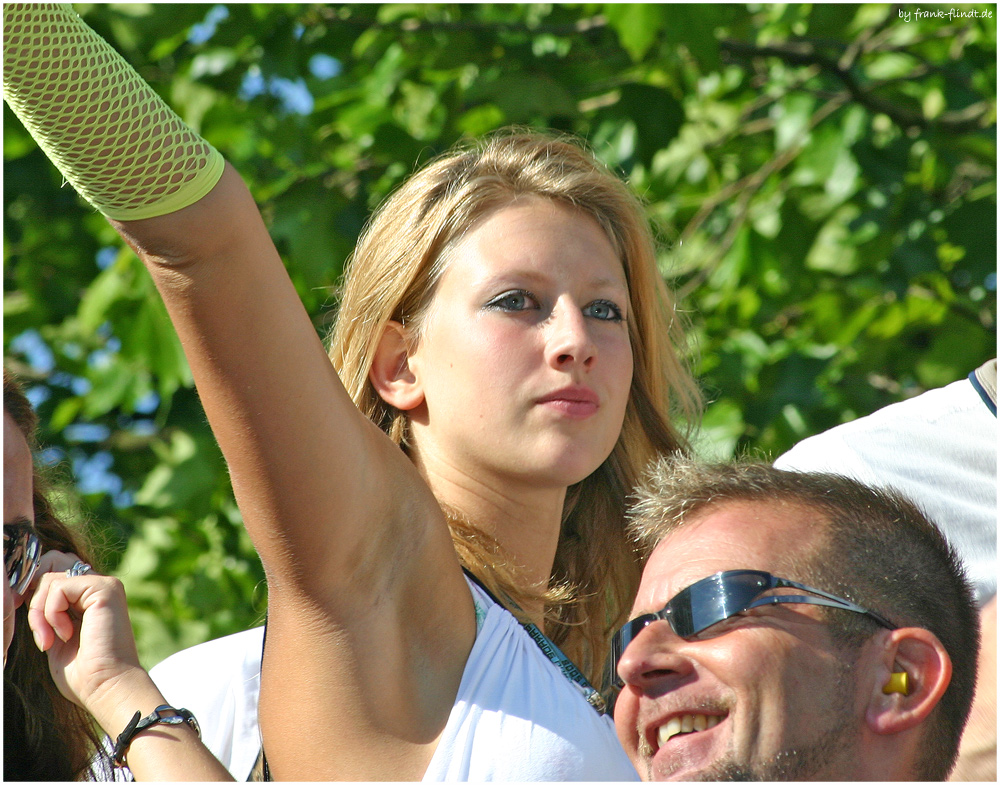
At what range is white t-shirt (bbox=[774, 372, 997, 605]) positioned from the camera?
214 cm

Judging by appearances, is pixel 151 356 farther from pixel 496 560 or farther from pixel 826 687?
pixel 826 687

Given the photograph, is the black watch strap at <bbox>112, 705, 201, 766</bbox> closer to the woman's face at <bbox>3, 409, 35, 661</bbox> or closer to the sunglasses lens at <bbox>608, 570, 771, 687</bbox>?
the woman's face at <bbox>3, 409, 35, 661</bbox>

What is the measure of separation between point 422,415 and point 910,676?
85 cm

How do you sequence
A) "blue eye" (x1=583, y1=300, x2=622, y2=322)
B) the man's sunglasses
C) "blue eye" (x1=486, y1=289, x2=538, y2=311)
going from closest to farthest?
the man's sunglasses → "blue eye" (x1=486, y1=289, x2=538, y2=311) → "blue eye" (x1=583, y1=300, x2=622, y2=322)

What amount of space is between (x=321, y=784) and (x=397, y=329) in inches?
31.3

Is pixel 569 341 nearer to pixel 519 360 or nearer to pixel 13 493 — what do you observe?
pixel 519 360

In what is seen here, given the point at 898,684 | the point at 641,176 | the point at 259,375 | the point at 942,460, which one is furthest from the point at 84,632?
the point at 641,176

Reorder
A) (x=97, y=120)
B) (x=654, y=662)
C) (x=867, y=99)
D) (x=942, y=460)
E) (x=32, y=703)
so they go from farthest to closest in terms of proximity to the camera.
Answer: (x=867, y=99) → (x=942, y=460) → (x=32, y=703) → (x=654, y=662) → (x=97, y=120)

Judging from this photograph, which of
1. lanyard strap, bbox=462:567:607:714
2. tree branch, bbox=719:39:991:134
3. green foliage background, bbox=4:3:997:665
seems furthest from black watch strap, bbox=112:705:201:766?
tree branch, bbox=719:39:991:134

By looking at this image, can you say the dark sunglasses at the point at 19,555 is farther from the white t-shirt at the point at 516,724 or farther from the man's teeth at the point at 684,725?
the man's teeth at the point at 684,725

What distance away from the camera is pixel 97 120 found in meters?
1.10

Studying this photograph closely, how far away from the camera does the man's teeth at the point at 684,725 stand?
5.05 ft

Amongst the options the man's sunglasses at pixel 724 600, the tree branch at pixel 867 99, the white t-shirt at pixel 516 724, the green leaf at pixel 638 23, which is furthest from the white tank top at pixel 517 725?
the tree branch at pixel 867 99

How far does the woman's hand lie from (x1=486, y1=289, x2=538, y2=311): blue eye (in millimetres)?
712
